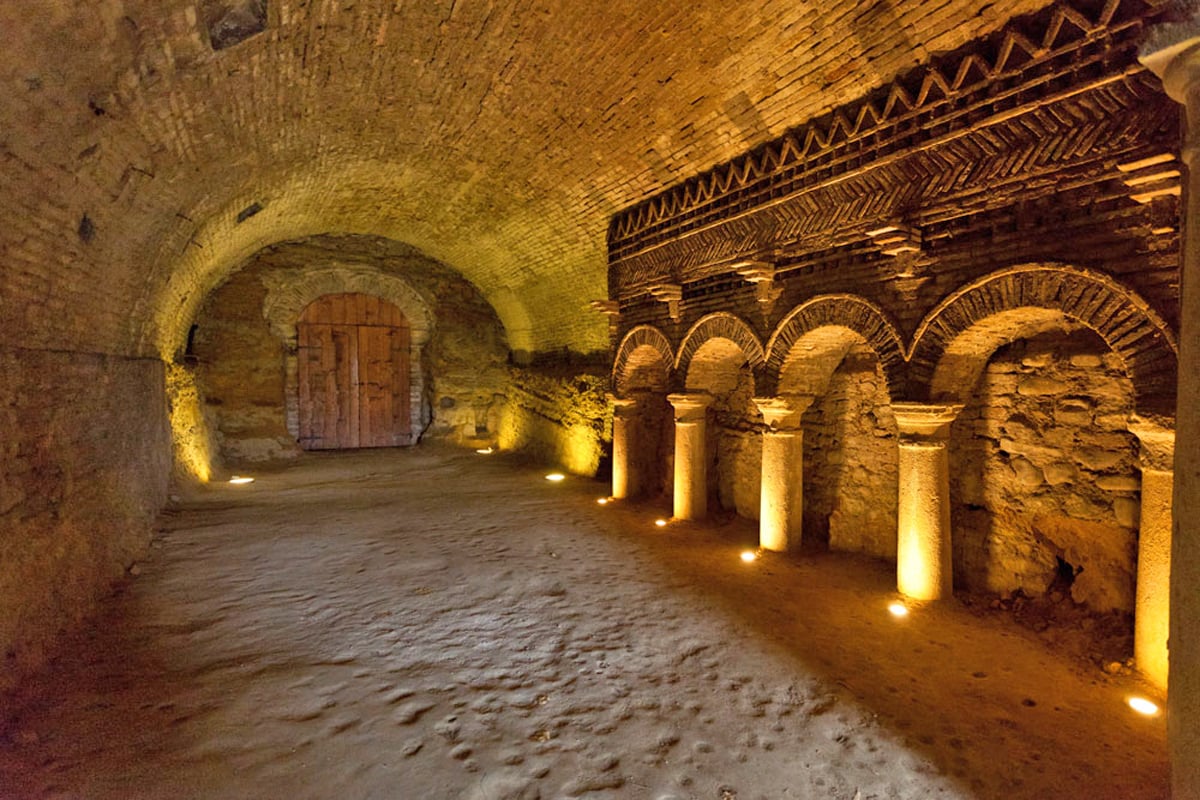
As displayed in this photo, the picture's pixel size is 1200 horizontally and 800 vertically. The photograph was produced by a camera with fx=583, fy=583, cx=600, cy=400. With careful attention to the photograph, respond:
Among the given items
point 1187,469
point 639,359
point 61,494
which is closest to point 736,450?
point 639,359

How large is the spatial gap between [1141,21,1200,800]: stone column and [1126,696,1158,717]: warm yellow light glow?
5.61ft

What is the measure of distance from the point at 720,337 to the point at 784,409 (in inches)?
45.7

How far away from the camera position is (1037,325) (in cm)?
438

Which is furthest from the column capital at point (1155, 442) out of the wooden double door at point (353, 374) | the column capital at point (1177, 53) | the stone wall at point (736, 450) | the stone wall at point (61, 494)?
the wooden double door at point (353, 374)

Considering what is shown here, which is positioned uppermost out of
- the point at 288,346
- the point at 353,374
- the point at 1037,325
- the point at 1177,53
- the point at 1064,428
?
the point at 1177,53

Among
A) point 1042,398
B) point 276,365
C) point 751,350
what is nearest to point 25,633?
point 751,350

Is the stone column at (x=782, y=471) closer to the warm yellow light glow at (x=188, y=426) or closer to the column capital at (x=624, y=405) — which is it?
the column capital at (x=624, y=405)

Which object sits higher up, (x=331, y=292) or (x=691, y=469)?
(x=331, y=292)

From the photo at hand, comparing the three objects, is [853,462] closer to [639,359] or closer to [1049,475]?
[1049,475]

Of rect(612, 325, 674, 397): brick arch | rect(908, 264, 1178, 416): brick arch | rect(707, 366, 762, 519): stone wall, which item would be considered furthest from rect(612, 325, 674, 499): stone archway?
rect(908, 264, 1178, 416): brick arch

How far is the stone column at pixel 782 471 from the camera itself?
5.81 m

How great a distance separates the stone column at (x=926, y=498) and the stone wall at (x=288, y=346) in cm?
1005

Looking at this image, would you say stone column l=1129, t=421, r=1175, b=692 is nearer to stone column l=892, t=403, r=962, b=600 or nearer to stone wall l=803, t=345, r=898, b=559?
stone column l=892, t=403, r=962, b=600

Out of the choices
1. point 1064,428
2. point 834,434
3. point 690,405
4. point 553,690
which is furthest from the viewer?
point 690,405
